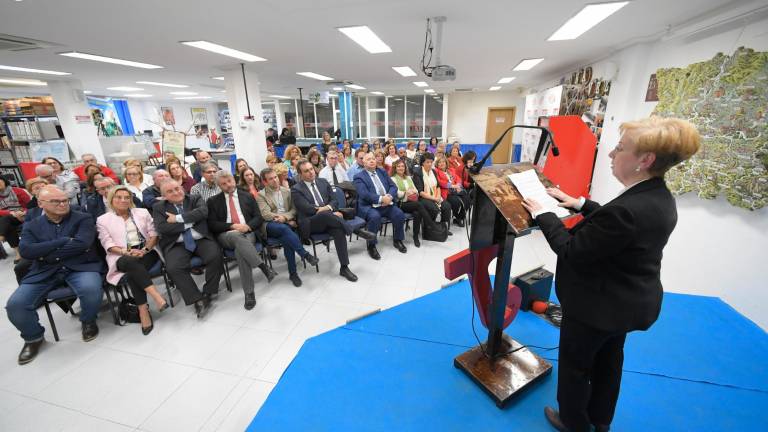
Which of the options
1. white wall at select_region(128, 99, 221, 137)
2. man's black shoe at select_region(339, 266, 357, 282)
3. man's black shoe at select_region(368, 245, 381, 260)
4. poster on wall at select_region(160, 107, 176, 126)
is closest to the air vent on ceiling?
man's black shoe at select_region(339, 266, 357, 282)

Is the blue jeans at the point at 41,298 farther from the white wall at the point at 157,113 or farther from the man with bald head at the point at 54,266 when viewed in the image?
the white wall at the point at 157,113

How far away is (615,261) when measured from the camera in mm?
1032

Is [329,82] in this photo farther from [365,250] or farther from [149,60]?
[365,250]

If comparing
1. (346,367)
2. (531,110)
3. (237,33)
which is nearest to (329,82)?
(237,33)

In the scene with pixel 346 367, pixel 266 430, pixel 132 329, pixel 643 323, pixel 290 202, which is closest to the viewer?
pixel 643 323

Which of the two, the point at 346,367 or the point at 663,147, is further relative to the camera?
the point at 346,367

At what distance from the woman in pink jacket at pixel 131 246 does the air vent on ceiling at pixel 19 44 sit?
123 inches

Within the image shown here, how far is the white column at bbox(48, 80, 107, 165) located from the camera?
7051mm

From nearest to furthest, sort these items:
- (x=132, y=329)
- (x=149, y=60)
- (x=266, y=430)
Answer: (x=266, y=430) → (x=132, y=329) → (x=149, y=60)

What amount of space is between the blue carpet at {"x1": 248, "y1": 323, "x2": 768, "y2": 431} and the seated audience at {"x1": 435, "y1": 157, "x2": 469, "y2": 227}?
333 centimetres

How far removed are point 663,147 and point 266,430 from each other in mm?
2013

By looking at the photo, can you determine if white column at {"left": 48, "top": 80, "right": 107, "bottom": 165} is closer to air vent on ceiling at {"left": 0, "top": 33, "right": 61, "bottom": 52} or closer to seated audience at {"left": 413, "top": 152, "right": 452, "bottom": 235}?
air vent on ceiling at {"left": 0, "top": 33, "right": 61, "bottom": 52}

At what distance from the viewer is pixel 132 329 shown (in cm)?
262

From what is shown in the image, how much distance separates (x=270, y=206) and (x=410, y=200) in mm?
1895
